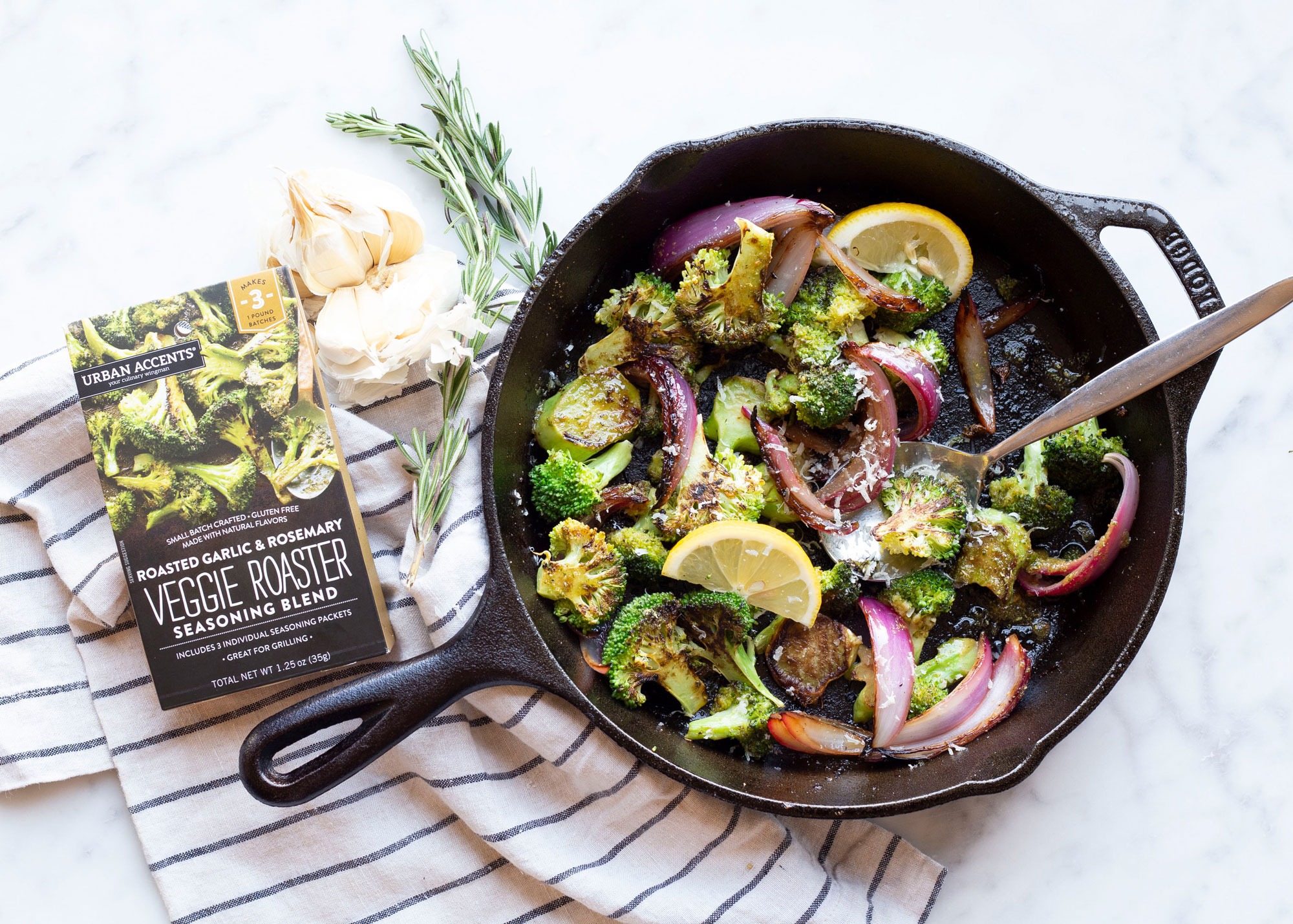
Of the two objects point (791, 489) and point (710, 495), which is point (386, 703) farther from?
point (791, 489)

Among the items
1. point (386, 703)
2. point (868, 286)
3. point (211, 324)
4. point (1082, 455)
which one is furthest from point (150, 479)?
point (1082, 455)

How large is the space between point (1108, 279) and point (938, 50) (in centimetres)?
80

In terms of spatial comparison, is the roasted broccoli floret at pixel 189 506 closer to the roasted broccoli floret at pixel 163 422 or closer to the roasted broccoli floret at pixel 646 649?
the roasted broccoli floret at pixel 163 422

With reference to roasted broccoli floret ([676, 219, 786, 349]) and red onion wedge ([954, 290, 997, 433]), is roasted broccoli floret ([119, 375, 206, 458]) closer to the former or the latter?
roasted broccoli floret ([676, 219, 786, 349])

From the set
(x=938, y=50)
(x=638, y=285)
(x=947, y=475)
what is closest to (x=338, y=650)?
(x=638, y=285)

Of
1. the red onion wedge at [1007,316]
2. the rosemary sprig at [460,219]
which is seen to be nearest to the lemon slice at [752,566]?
the rosemary sprig at [460,219]

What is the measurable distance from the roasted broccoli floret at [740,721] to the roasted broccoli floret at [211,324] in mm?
1403

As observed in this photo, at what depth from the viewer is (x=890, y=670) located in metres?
2.04

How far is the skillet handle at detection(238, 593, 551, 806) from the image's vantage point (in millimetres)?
1828

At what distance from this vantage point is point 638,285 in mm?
2139

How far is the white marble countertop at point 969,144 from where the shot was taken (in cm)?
229

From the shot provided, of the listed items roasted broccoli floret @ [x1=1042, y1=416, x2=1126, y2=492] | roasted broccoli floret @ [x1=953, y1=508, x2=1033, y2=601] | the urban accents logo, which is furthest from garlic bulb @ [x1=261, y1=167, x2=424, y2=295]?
roasted broccoli floret @ [x1=1042, y1=416, x2=1126, y2=492]

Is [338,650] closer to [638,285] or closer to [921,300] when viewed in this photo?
[638,285]

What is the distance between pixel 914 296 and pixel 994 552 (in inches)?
25.9
